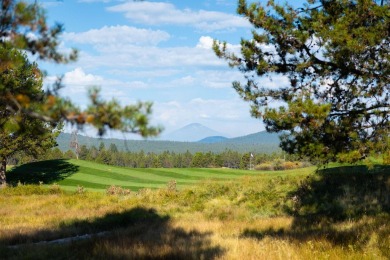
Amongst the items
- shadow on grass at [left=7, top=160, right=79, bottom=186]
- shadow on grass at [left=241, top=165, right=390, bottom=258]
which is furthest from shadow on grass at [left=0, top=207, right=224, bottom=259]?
shadow on grass at [left=7, top=160, right=79, bottom=186]

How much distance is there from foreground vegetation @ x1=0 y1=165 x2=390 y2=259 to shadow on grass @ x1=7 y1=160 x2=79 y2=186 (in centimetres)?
874

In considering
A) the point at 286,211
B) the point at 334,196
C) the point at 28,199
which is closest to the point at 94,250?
the point at 286,211

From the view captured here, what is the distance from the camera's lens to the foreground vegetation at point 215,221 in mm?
8086

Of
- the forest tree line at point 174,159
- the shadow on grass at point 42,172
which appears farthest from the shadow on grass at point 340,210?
the forest tree line at point 174,159

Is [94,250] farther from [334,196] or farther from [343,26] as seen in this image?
[334,196]

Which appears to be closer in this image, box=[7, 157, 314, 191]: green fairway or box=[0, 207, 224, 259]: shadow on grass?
box=[0, 207, 224, 259]: shadow on grass

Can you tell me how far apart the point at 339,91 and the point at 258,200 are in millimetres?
9199

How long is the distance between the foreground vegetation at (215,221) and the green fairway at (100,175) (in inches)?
304

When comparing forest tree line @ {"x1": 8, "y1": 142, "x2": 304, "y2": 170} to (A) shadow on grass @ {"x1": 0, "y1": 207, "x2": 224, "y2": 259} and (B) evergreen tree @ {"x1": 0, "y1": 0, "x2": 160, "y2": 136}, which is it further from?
(B) evergreen tree @ {"x1": 0, "y1": 0, "x2": 160, "y2": 136}

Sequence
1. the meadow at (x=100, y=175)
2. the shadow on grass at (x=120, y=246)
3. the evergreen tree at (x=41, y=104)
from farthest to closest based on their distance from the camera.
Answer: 1. the meadow at (x=100, y=175)
2. the shadow on grass at (x=120, y=246)
3. the evergreen tree at (x=41, y=104)

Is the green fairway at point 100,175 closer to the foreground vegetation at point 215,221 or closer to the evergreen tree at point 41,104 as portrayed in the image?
the foreground vegetation at point 215,221

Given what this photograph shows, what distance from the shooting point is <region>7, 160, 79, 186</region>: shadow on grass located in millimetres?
32812

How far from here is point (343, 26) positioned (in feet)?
27.2

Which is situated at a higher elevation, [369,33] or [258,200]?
[369,33]
